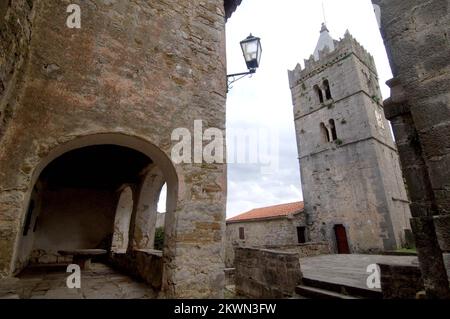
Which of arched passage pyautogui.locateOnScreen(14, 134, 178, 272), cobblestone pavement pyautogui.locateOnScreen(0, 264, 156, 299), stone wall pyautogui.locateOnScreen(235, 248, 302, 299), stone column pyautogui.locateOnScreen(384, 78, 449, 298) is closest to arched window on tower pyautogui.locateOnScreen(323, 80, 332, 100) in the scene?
stone wall pyautogui.locateOnScreen(235, 248, 302, 299)

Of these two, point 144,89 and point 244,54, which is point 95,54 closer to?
point 144,89

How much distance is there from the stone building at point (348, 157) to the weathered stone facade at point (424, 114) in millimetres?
14891

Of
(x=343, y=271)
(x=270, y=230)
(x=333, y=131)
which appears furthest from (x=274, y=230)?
(x=343, y=271)

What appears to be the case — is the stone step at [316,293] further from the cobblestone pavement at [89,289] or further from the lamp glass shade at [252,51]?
the lamp glass shade at [252,51]

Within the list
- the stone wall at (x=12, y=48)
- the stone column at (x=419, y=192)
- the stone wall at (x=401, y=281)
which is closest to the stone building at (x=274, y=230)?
the stone wall at (x=401, y=281)

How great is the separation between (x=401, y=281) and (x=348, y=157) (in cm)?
1469

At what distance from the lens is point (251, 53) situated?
4.89 meters

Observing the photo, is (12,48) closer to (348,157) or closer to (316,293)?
(316,293)

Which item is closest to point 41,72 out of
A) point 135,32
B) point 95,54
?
point 95,54

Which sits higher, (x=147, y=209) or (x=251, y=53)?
(x=251, y=53)

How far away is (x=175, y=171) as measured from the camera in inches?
135

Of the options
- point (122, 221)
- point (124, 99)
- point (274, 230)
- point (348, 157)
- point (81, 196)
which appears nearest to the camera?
point (124, 99)
